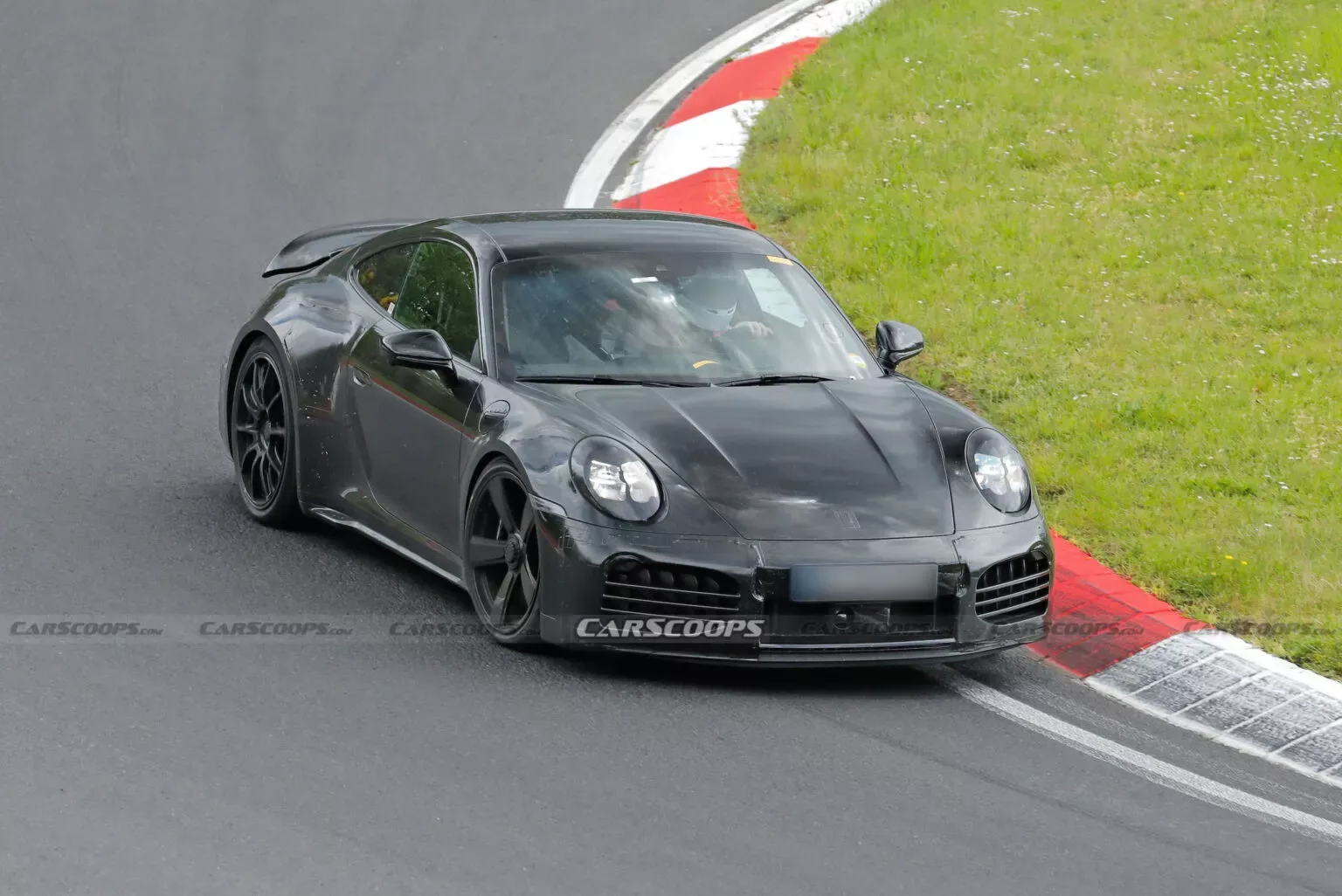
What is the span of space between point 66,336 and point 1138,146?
22.4 ft

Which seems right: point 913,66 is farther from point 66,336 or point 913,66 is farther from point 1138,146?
point 66,336

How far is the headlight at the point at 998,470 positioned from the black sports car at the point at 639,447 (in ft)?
0.04

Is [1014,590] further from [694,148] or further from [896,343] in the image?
[694,148]

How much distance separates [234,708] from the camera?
5.66 m

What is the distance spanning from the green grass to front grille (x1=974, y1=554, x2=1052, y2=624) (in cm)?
87

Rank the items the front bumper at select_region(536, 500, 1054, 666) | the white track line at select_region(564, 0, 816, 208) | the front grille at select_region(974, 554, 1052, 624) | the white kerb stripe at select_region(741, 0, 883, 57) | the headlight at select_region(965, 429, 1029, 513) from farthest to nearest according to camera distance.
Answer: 1. the white kerb stripe at select_region(741, 0, 883, 57)
2. the white track line at select_region(564, 0, 816, 208)
3. the headlight at select_region(965, 429, 1029, 513)
4. the front grille at select_region(974, 554, 1052, 624)
5. the front bumper at select_region(536, 500, 1054, 666)

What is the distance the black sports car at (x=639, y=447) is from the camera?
5961 mm

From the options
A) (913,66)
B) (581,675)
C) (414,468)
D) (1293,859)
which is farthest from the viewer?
(913,66)

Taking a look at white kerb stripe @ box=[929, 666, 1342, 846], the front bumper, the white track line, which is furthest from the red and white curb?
the white track line

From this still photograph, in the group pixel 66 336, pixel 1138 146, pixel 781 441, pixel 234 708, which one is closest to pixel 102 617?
pixel 234 708

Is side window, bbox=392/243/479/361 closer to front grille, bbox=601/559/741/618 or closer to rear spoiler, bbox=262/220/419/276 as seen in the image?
rear spoiler, bbox=262/220/419/276

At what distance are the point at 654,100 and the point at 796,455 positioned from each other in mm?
8835

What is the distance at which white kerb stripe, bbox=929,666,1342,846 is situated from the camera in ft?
17.5

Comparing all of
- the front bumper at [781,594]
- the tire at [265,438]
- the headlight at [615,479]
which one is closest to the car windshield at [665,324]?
the headlight at [615,479]
